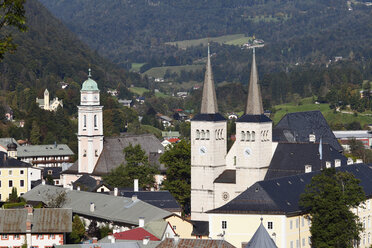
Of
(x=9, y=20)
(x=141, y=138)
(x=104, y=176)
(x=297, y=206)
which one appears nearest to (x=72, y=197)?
(x=104, y=176)

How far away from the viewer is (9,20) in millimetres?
30078

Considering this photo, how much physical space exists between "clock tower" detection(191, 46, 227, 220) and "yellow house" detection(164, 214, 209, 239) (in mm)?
10954

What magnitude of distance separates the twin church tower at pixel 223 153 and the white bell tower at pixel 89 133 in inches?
1069

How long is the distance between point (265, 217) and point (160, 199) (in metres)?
14.9

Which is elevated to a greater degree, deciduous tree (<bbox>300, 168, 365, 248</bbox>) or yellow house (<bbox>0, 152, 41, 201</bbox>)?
yellow house (<bbox>0, 152, 41, 201</bbox>)

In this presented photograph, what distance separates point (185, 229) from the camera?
76188 millimetres

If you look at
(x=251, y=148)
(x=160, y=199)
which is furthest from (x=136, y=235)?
(x=251, y=148)

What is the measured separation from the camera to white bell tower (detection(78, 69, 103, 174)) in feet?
376

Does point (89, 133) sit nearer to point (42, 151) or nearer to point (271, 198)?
point (42, 151)

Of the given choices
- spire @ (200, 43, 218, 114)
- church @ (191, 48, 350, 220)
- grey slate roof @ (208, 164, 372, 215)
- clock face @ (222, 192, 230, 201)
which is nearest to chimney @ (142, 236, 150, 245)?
grey slate roof @ (208, 164, 372, 215)

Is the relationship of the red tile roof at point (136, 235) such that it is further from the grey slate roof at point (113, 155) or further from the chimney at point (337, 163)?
the grey slate roof at point (113, 155)

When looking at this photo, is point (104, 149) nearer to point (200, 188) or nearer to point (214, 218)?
point (200, 188)

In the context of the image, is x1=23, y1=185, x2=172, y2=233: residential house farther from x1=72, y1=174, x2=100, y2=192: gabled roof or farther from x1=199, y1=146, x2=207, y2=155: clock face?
x1=72, y1=174, x2=100, y2=192: gabled roof

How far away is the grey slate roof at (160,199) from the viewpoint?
8306 cm
